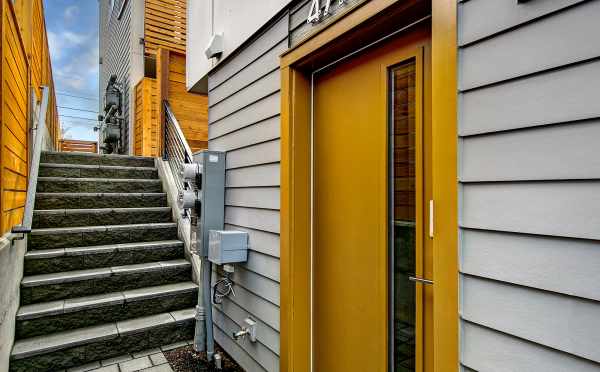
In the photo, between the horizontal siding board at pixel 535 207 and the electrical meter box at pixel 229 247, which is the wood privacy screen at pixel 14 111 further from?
the horizontal siding board at pixel 535 207

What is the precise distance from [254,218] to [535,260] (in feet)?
5.86

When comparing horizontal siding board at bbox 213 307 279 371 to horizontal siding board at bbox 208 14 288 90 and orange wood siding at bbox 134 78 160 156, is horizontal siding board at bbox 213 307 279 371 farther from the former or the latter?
orange wood siding at bbox 134 78 160 156

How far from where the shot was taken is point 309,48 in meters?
1.91

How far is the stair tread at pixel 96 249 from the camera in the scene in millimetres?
3057

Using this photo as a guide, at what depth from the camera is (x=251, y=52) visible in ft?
8.46

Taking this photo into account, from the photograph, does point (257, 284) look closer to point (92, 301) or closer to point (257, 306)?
point (257, 306)

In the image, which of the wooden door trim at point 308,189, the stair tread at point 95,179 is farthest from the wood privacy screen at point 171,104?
the wooden door trim at point 308,189

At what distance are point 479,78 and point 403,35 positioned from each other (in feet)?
1.73

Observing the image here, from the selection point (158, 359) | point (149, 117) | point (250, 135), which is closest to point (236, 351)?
point (158, 359)

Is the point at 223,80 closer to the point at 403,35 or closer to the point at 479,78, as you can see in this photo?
the point at 403,35

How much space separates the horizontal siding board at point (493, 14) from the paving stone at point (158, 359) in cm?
289

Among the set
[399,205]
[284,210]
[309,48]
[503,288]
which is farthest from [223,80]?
[503,288]

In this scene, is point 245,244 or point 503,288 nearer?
point 503,288

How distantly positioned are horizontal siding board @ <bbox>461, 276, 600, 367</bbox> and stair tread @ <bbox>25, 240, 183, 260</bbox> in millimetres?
3209
